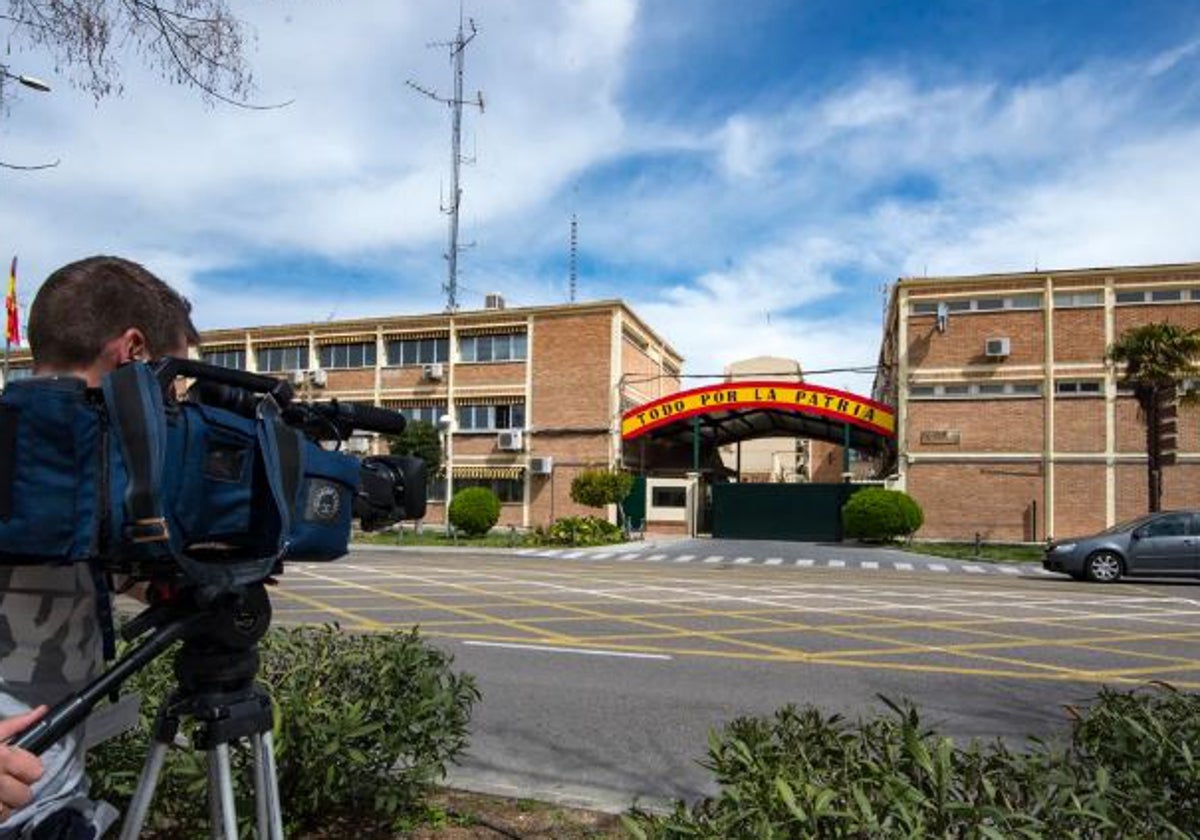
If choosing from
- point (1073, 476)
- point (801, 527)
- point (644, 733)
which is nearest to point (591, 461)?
point (801, 527)

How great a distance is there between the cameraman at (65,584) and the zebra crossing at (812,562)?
18.6 meters

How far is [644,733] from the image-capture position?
5383mm

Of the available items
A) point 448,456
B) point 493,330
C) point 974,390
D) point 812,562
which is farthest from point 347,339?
point 974,390

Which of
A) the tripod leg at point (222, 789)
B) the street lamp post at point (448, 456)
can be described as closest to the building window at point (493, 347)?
the street lamp post at point (448, 456)

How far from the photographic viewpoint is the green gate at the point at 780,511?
30.6 m

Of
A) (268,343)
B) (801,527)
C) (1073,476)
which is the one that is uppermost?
(268,343)

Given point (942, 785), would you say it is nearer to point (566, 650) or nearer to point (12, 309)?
point (566, 650)

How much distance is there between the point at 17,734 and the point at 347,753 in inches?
73.9

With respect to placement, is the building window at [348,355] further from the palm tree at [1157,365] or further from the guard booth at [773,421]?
the palm tree at [1157,365]

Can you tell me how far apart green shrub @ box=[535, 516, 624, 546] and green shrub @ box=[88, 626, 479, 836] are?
23945mm

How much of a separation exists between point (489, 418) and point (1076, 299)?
2116 centimetres

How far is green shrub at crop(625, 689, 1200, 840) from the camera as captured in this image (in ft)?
5.98

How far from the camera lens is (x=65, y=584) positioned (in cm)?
154

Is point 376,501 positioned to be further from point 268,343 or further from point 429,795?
point 268,343
